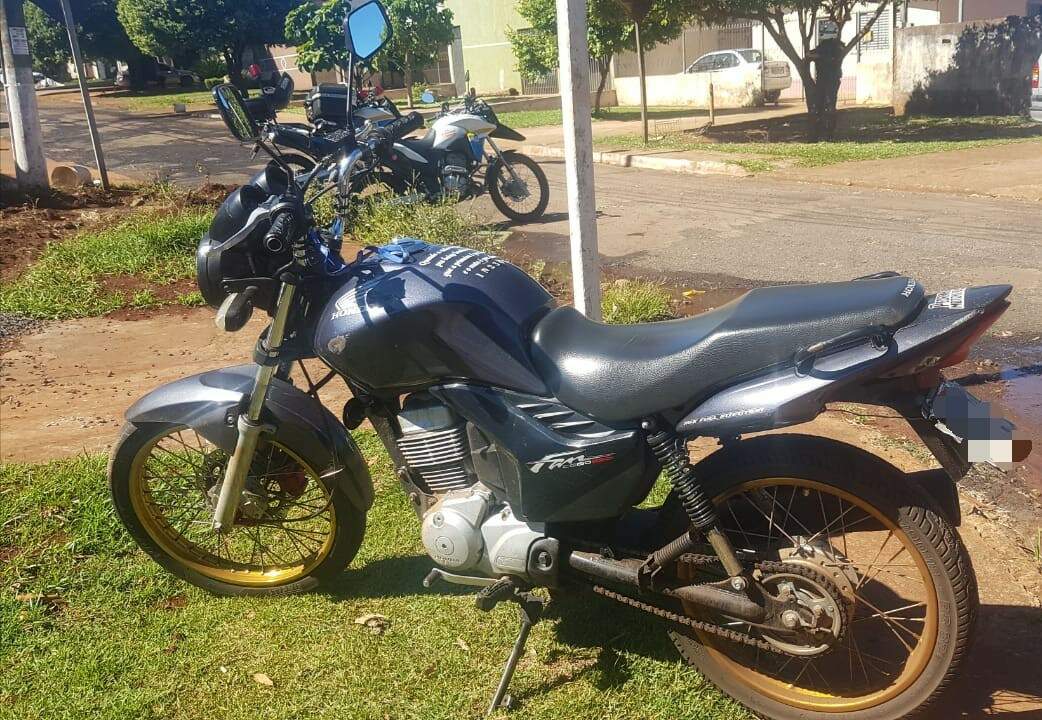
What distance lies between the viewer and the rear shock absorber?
98.9 inches

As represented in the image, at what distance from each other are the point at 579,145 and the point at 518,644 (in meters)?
2.69

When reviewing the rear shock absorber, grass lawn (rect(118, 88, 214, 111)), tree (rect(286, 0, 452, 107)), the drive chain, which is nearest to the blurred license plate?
the drive chain

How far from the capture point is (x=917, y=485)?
2443mm

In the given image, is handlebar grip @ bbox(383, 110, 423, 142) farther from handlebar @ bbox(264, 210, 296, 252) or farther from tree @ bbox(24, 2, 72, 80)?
tree @ bbox(24, 2, 72, 80)

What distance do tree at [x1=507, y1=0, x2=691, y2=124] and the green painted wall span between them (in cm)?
841

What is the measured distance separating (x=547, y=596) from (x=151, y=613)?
1.45m

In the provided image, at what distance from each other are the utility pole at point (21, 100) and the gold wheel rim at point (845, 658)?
1146 centimetres

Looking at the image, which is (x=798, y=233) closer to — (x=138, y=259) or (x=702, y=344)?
(x=138, y=259)

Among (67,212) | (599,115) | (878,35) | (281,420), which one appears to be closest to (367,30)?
(281,420)

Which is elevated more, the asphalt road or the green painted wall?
the green painted wall

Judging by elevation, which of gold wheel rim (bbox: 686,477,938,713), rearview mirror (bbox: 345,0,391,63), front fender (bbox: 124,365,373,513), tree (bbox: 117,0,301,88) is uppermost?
tree (bbox: 117,0,301,88)

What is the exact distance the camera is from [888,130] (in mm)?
17188

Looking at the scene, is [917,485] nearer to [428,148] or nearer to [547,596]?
[547,596]

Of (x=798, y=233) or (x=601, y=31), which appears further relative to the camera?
(x=601, y=31)
